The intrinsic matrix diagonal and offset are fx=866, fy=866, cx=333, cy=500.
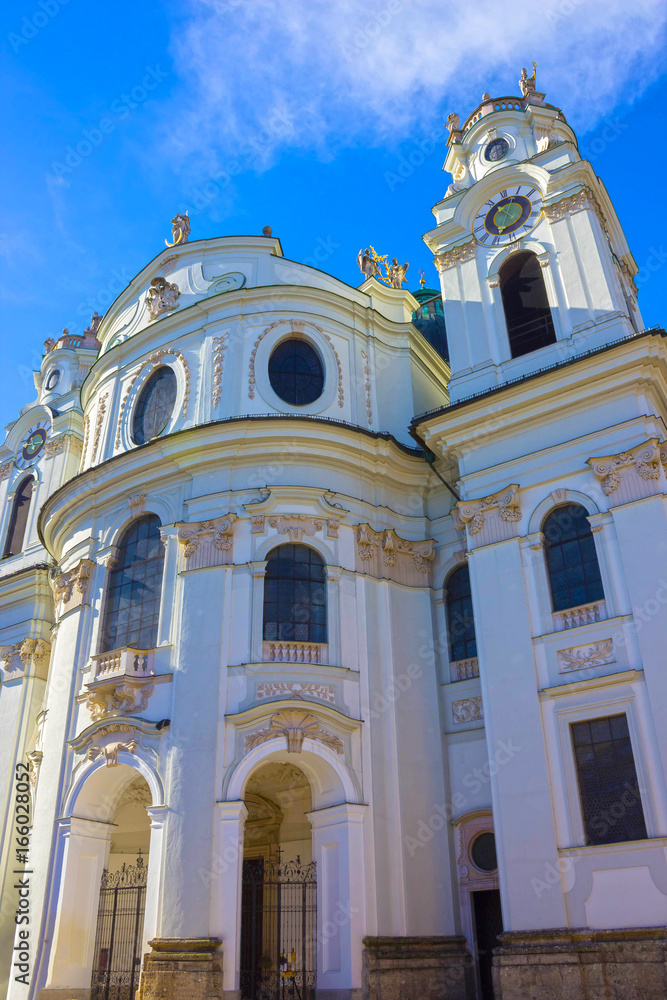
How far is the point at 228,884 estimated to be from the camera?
49.8ft

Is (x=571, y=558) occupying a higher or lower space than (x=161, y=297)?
lower

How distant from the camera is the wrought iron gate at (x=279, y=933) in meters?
15.5

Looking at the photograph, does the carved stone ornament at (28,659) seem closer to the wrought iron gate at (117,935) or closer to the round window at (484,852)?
the wrought iron gate at (117,935)

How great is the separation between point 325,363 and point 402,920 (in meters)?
12.2

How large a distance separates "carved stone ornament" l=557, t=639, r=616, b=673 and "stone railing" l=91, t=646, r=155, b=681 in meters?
8.07

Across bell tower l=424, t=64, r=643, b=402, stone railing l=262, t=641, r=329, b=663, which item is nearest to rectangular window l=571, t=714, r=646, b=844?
stone railing l=262, t=641, r=329, b=663

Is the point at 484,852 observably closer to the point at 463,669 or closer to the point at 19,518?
the point at 463,669

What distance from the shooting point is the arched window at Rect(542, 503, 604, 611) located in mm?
15688

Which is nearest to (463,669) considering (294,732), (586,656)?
(586,656)

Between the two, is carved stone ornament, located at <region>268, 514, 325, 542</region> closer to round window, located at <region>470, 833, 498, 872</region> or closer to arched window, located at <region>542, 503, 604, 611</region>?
arched window, located at <region>542, 503, 604, 611</region>

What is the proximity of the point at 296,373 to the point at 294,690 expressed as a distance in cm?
788

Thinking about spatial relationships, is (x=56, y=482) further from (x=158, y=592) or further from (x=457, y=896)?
(x=457, y=896)

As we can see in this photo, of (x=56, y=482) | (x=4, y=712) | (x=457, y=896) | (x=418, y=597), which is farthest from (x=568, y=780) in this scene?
(x=56, y=482)

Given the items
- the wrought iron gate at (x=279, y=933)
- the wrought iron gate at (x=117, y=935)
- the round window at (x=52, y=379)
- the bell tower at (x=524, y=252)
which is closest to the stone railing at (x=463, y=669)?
the wrought iron gate at (x=279, y=933)
